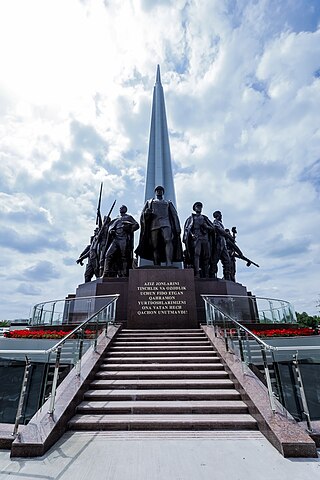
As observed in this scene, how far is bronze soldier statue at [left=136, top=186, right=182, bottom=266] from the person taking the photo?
36.4 ft

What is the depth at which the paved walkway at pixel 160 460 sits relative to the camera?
266 centimetres

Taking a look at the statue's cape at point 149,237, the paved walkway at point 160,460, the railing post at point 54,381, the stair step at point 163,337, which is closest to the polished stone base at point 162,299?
the stair step at point 163,337

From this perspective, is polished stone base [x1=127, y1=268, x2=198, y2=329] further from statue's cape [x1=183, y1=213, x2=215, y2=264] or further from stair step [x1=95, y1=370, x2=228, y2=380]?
stair step [x1=95, y1=370, x2=228, y2=380]

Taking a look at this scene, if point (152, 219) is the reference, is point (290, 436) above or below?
below

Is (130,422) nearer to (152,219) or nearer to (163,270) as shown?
(163,270)

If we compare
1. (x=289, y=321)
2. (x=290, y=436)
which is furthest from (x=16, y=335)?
(x=289, y=321)

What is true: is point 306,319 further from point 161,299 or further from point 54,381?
point 54,381

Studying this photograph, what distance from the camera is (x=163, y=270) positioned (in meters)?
9.62

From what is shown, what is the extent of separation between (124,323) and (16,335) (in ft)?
11.8

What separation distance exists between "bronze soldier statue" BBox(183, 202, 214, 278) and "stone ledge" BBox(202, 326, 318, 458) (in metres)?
7.28

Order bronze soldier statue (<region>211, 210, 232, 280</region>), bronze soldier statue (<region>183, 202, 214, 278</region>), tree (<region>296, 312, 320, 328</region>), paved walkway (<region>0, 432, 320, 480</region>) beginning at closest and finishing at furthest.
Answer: paved walkway (<region>0, 432, 320, 480</region>)
bronze soldier statue (<region>183, 202, 214, 278</region>)
bronze soldier statue (<region>211, 210, 232, 280</region>)
tree (<region>296, 312, 320, 328</region>)

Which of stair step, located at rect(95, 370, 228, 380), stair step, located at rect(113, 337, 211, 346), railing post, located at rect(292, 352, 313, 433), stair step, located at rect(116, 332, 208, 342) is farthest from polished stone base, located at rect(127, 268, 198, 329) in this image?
railing post, located at rect(292, 352, 313, 433)

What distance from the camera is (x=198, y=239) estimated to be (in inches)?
489

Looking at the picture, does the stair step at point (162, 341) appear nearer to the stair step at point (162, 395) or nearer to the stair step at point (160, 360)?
the stair step at point (160, 360)
